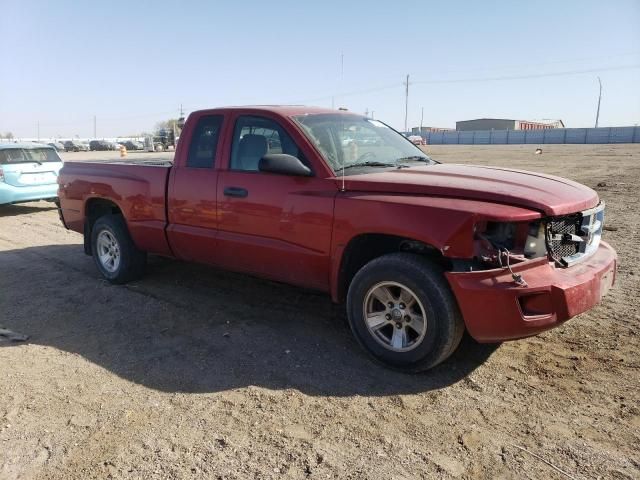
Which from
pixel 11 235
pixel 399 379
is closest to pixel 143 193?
pixel 399 379

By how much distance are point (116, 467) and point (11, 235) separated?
7.70 metres

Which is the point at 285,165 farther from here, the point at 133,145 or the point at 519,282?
the point at 133,145

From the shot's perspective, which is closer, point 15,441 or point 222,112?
point 15,441

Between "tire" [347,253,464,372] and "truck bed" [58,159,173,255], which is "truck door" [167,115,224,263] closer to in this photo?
"truck bed" [58,159,173,255]

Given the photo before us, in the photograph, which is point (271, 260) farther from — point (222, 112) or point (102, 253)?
point (102, 253)

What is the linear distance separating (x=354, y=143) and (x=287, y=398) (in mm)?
2286

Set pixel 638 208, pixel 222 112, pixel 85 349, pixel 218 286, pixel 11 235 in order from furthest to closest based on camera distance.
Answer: pixel 638 208, pixel 11 235, pixel 218 286, pixel 222 112, pixel 85 349

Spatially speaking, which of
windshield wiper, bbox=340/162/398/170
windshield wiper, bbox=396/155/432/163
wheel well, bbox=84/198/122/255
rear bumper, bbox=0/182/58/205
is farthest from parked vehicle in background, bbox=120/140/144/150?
windshield wiper, bbox=340/162/398/170

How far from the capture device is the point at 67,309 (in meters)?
5.24

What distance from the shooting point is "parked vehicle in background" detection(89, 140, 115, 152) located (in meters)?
67.9

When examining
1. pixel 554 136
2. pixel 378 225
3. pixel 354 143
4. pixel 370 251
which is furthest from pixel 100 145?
pixel 378 225

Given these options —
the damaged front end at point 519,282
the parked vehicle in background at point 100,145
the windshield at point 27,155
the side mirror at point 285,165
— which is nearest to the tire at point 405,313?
the damaged front end at point 519,282

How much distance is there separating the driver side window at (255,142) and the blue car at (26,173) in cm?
758

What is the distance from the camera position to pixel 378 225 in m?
3.71
